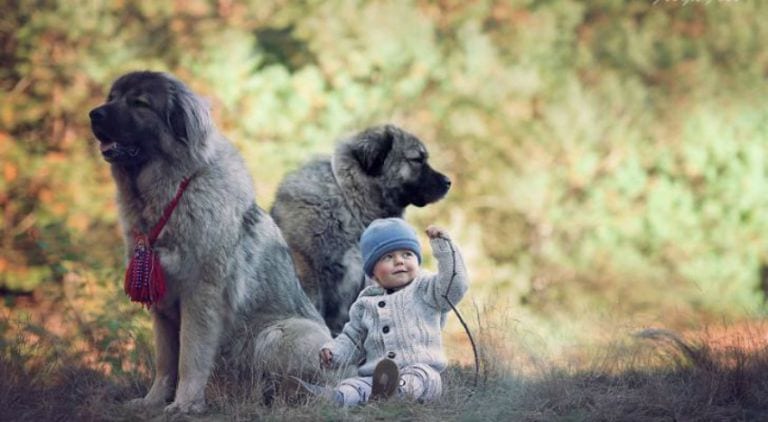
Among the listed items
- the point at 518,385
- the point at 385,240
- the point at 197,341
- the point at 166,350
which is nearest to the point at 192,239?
the point at 197,341

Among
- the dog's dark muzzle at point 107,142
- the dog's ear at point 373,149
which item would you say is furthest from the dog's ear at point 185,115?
the dog's ear at point 373,149

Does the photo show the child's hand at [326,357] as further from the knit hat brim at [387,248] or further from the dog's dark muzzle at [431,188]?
the dog's dark muzzle at [431,188]

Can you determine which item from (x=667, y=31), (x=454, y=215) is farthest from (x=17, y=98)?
(x=667, y=31)

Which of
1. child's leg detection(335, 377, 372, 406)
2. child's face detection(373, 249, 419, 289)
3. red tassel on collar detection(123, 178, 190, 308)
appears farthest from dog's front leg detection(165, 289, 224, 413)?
child's face detection(373, 249, 419, 289)

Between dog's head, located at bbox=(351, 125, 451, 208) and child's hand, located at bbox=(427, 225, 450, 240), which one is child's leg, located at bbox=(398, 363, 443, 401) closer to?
child's hand, located at bbox=(427, 225, 450, 240)

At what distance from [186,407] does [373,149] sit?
1.91 meters

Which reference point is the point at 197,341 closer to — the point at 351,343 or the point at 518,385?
the point at 351,343

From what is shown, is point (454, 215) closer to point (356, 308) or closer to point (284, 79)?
point (284, 79)

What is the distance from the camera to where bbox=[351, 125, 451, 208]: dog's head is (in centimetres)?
487

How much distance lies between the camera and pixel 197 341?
350cm

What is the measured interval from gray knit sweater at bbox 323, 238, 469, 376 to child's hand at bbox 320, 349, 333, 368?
2cm

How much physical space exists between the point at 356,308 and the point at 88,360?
5.46ft

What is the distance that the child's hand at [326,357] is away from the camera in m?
3.55

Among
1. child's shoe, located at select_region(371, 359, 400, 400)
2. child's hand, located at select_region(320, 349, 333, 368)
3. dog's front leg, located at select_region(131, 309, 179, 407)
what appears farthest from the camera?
dog's front leg, located at select_region(131, 309, 179, 407)
